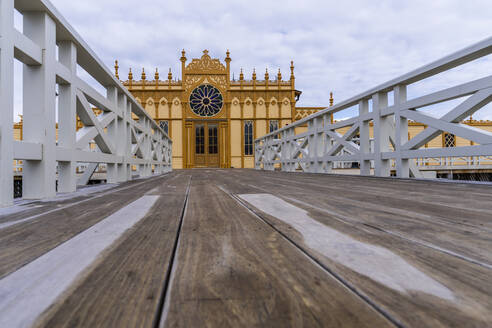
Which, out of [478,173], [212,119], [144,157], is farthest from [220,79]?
[478,173]

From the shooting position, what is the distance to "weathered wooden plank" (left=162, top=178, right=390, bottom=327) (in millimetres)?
391

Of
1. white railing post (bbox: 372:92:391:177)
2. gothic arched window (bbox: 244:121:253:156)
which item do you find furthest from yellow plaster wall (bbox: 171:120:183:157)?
white railing post (bbox: 372:92:391:177)

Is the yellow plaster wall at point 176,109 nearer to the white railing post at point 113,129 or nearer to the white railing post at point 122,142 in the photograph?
the white railing post at point 122,142

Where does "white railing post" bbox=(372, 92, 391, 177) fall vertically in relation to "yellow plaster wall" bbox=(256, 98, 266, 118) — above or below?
below

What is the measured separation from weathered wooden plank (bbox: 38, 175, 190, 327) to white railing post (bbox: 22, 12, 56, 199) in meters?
1.69

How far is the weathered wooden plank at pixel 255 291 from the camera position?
39 centimetres

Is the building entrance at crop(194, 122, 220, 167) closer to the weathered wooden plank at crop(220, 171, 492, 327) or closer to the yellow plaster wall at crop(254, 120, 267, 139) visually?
the yellow plaster wall at crop(254, 120, 267, 139)

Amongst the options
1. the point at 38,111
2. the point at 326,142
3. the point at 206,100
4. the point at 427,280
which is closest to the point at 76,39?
the point at 38,111

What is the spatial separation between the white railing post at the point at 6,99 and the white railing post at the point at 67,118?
0.83 meters

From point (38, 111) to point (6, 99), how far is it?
1.56 ft

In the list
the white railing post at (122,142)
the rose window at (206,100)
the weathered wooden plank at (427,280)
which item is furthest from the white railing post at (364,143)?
the rose window at (206,100)

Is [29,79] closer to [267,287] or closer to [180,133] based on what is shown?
[267,287]

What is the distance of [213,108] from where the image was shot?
1777cm

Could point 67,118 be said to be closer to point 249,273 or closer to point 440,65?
point 249,273
